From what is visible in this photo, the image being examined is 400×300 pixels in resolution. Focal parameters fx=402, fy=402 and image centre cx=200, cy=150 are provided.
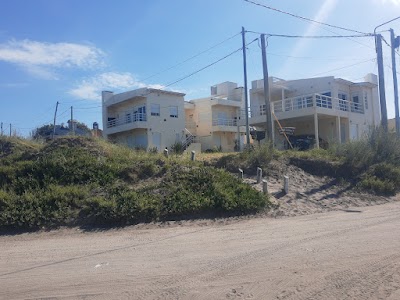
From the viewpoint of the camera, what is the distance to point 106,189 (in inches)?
529

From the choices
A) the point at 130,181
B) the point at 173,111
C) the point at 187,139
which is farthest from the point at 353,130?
the point at 130,181

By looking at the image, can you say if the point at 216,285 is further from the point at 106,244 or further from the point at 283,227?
the point at 283,227

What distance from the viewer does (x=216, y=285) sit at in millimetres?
5910

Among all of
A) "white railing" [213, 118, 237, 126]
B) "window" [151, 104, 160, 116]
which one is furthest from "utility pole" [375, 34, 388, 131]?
"white railing" [213, 118, 237, 126]

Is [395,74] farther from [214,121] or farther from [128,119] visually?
[128,119]

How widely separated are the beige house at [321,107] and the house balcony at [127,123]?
11025mm

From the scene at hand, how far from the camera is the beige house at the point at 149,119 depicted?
134 ft

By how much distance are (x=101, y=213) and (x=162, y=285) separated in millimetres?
6002

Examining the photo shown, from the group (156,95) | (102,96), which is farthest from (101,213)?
(102,96)

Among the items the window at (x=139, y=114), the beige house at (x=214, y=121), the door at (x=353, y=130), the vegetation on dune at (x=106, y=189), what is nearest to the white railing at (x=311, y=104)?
the door at (x=353, y=130)

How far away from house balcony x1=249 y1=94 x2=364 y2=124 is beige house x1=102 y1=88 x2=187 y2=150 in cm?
928

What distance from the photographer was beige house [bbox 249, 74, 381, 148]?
33.2 metres

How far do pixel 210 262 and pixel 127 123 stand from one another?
35452mm

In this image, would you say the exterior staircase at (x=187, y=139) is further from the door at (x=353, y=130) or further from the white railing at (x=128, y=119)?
the door at (x=353, y=130)
